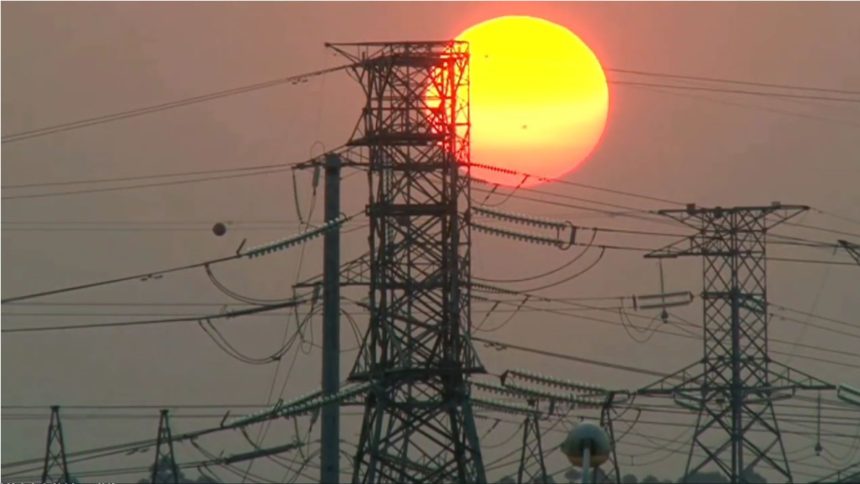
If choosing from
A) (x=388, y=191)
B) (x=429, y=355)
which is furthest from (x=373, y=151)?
(x=429, y=355)

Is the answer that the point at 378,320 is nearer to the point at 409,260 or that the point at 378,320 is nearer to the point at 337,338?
the point at 409,260

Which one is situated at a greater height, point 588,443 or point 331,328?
point 331,328

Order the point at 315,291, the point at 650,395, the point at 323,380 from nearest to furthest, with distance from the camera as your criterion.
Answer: the point at 323,380
the point at 315,291
the point at 650,395

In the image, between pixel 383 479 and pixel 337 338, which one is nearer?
pixel 337 338

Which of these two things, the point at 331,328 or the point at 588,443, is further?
the point at 331,328
